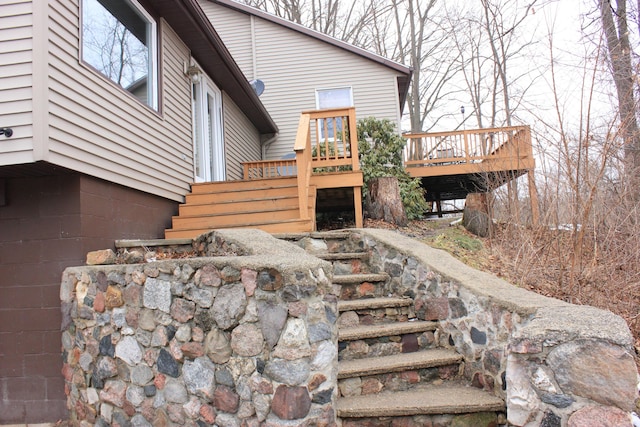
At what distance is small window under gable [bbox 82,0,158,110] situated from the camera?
4.03m

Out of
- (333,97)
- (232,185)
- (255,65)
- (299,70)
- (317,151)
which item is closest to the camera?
(232,185)

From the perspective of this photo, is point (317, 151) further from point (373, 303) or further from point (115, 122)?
point (373, 303)

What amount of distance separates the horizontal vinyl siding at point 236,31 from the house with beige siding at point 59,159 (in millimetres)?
6528

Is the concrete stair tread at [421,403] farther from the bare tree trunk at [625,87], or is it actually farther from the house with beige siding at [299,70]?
the house with beige siding at [299,70]

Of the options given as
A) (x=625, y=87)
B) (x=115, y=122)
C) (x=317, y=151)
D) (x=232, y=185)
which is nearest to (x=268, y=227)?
(x=232, y=185)

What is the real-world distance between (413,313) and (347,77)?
8.67 metres

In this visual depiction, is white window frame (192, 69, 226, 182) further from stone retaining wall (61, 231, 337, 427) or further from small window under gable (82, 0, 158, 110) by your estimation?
stone retaining wall (61, 231, 337, 427)

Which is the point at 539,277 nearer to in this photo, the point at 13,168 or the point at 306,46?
the point at 13,168

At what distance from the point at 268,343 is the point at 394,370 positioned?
1016mm

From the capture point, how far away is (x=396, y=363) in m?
2.92

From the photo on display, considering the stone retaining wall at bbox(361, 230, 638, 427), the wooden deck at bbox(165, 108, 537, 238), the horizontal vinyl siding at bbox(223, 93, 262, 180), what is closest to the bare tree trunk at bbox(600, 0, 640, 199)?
the wooden deck at bbox(165, 108, 537, 238)

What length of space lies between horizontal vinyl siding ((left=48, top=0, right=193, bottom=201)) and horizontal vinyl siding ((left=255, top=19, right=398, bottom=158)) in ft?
16.9

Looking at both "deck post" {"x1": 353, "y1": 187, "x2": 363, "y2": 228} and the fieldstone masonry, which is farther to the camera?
"deck post" {"x1": 353, "y1": 187, "x2": 363, "y2": 228}

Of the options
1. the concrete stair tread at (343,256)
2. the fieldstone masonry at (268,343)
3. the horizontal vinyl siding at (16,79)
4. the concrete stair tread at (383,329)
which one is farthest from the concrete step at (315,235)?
the horizontal vinyl siding at (16,79)
